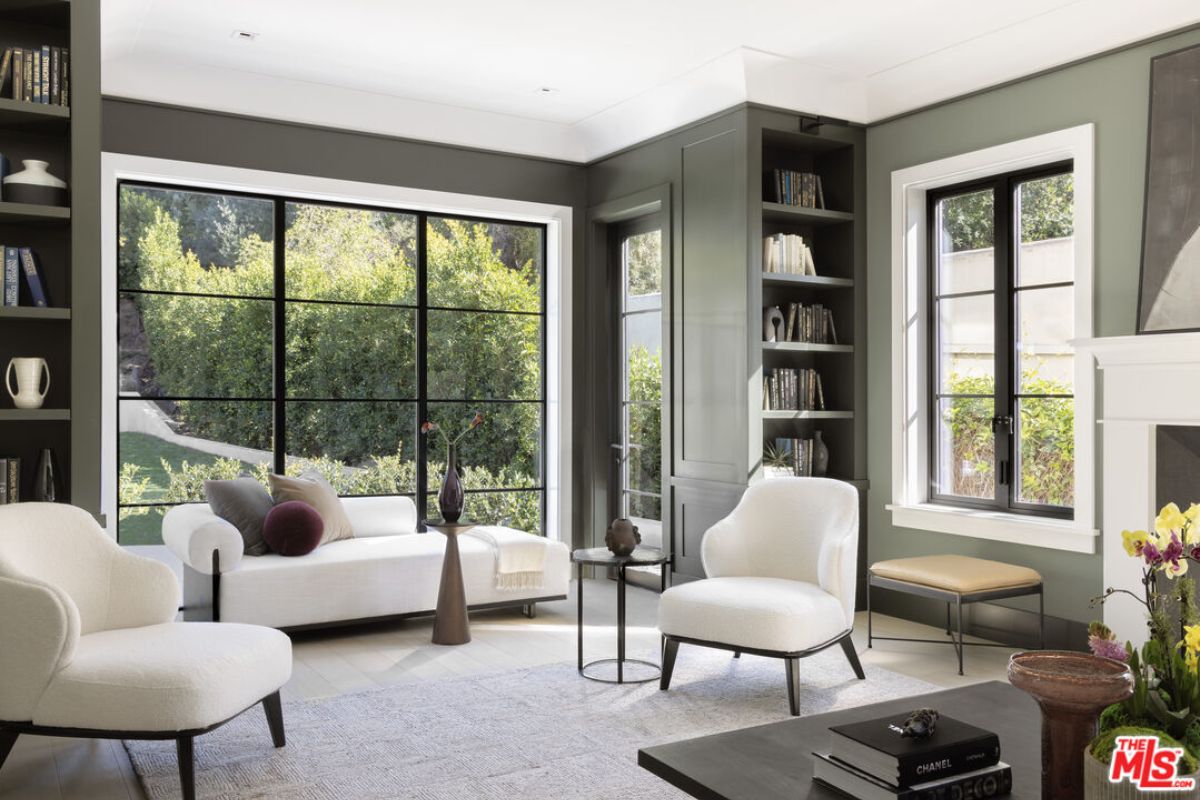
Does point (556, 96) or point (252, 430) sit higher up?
point (556, 96)

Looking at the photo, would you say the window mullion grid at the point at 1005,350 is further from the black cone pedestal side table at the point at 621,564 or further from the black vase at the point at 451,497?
the black vase at the point at 451,497

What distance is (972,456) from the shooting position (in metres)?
5.04

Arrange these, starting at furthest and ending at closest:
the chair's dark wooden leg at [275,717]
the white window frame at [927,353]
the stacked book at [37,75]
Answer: the white window frame at [927,353], the stacked book at [37,75], the chair's dark wooden leg at [275,717]

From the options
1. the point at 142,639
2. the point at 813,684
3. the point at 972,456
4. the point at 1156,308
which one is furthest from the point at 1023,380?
the point at 142,639

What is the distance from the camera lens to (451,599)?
465 cm

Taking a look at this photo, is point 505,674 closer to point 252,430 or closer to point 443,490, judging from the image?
point 443,490

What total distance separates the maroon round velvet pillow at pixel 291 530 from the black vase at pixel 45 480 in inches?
44.5

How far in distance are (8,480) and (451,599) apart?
6.29 ft

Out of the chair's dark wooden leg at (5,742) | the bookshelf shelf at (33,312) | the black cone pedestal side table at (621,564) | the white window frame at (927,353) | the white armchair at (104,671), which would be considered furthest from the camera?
the white window frame at (927,353)

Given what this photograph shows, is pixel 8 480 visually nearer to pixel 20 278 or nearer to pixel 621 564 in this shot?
pixel 20 278

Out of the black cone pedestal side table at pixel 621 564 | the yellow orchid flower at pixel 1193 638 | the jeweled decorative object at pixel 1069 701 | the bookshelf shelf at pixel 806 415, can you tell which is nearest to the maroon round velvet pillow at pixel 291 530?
the black cone pedestal side table at pixel 621 564

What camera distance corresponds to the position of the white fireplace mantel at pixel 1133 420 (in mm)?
3783

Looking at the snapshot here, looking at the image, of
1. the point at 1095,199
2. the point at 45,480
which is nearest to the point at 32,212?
the point at 45,480

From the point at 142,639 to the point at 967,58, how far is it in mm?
4358
